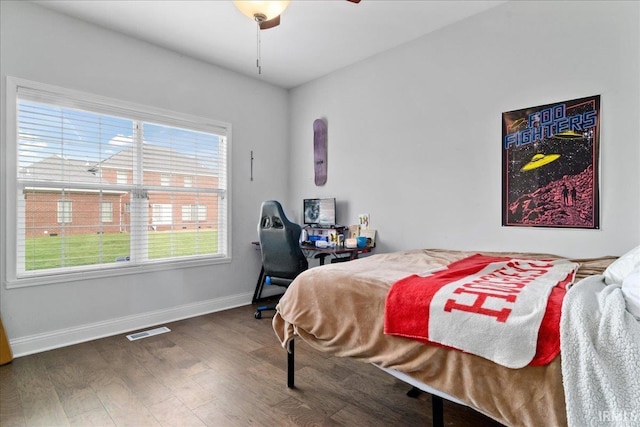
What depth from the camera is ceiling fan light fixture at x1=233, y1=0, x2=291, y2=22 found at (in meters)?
1.85

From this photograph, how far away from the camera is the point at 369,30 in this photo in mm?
3000

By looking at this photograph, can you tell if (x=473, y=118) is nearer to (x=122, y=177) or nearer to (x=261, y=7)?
(x=261, y=7)

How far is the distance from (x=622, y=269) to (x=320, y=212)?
282cm

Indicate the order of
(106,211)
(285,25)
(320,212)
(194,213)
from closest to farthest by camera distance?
1. (285,25)
2. (106,211)
3. (194,213)
4. (320,212)

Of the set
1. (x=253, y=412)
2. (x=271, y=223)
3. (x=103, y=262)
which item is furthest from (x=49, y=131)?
(x=253, y=412)

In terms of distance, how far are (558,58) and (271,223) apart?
261 centimetres

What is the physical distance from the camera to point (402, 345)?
143cm

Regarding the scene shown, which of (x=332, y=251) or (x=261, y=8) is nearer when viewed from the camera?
(x=261, y=8)

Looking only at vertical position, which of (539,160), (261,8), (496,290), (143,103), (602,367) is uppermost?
(261,8)

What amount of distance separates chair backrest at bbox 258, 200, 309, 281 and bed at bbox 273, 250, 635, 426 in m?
0.99

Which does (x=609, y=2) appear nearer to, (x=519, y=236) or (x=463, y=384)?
(x=519, y=236)

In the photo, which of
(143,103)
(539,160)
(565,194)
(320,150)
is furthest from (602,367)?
(143,103)

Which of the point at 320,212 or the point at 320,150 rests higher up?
the point at 320,150

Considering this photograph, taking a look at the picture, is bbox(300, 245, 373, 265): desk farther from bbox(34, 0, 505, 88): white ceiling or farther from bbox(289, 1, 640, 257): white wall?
bbox(34, 0, 505, 88): white ceiling
